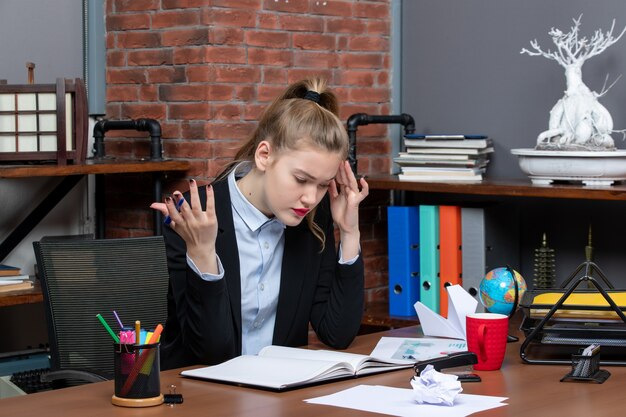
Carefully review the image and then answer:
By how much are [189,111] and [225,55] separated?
228mm

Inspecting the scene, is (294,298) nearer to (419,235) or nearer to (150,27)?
(419,235)

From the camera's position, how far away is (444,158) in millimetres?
3562

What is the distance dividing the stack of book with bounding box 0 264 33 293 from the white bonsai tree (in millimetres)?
1673

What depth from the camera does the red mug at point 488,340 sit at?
6.84 feet

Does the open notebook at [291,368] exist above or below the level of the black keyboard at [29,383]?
above

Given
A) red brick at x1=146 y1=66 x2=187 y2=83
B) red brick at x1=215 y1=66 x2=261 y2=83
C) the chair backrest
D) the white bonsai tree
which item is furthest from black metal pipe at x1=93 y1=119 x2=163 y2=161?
the white bonsai tree

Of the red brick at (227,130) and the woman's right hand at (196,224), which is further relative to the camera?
the red brick at (227,130)

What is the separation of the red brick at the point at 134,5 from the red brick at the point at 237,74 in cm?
36

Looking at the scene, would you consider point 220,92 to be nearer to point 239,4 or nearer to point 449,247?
point 239,4

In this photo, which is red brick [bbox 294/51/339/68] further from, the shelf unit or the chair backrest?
the chair backrest

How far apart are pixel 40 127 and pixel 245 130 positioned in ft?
2.28

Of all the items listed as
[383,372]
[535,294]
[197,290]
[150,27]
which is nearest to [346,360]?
[383,372]

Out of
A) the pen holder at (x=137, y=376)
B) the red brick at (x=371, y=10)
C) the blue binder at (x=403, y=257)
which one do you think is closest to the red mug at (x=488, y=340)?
the pen holder at (x=137, y=376)

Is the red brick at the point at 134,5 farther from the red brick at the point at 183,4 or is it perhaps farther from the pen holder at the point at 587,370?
the pen holder at the point at 587,370
